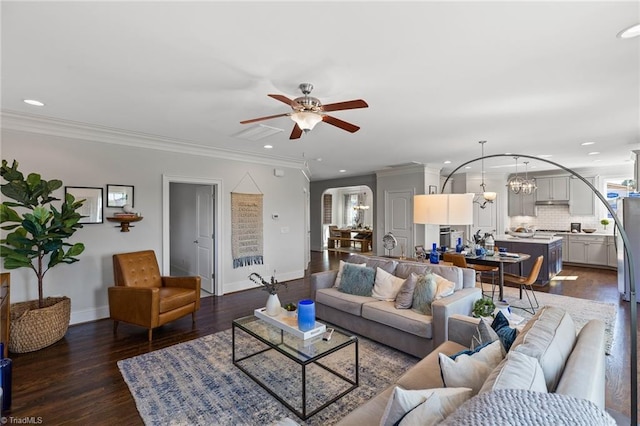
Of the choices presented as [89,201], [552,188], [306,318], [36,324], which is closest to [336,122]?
[306,318]

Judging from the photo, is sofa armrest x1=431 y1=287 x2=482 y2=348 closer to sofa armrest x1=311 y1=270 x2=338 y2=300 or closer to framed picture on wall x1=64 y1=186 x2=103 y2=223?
sofa armrest x1=311 y1=270 x2=338 y2=300

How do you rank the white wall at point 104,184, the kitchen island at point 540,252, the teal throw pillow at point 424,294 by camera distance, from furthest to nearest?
the kitchen island at point 540,252
the white wall at point 104,184
the teal throw pillow at point 424,294

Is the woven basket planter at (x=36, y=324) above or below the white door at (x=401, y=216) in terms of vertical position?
below

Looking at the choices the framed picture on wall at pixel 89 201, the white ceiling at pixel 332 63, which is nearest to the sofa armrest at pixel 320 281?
the white ceiling at pixel 332 63

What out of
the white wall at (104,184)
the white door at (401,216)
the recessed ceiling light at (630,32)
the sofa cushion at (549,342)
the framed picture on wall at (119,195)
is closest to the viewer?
the sofa cushion at (549,342)

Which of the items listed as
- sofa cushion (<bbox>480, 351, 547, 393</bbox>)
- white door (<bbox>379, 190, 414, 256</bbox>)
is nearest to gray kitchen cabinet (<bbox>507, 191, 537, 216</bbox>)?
white door (<bbox>379, 190, 414, 256</bbox>)

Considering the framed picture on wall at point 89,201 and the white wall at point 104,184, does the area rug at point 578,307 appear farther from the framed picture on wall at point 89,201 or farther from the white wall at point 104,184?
the framed picture on wall at point 89,201

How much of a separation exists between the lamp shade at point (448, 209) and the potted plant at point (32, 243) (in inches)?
147

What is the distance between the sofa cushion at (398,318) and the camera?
107 inches

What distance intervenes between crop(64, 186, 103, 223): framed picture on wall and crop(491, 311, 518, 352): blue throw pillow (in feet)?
15.1

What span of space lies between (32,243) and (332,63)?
348 cm

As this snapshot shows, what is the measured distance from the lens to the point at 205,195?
539 cm

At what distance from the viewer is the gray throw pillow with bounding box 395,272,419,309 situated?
9.95ft

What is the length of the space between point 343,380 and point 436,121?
120 inches
